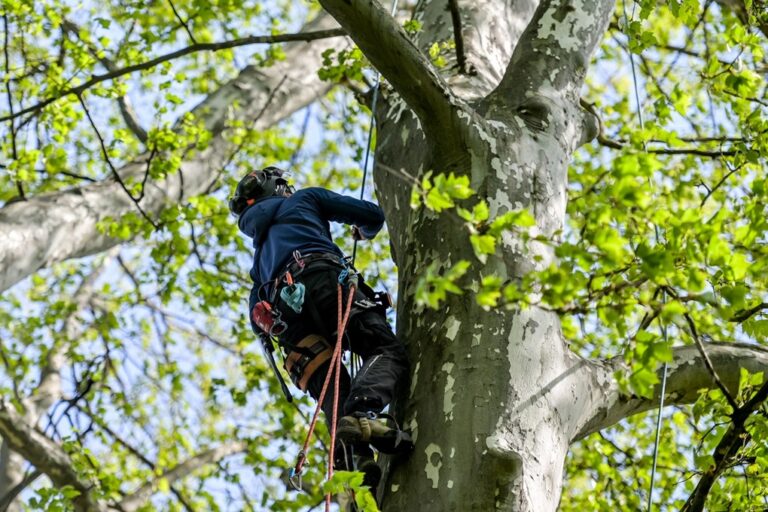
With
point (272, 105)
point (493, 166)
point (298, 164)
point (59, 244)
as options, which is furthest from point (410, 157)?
point (298, 164)

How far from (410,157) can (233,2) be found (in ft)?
12.6

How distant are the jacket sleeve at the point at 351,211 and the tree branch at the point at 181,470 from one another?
3.14 m

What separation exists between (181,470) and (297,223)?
15.0 ft

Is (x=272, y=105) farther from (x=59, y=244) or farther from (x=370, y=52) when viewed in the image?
(x=370, y=52)

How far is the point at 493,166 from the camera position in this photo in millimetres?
→ 3285

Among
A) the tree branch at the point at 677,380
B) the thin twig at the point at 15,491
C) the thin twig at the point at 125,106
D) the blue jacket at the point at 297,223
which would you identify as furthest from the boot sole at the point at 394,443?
the thin twig at the point at 125,106

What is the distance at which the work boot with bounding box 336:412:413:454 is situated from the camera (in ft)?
9.28

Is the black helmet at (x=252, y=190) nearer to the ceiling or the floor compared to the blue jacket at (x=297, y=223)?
nearer to the ceiling

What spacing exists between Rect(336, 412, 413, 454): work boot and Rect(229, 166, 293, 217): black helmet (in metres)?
1.68

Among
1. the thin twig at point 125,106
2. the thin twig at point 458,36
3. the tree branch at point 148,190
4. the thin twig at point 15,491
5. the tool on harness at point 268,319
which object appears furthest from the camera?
the thin twig at point 125,106

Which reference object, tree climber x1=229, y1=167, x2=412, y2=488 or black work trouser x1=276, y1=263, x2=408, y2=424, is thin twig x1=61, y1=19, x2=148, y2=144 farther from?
black work trouser x1=276, y1=263, x2=408, y2=424

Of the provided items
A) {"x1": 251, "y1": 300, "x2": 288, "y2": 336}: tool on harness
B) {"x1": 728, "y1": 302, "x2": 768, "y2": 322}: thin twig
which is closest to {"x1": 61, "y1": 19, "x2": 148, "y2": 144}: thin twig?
{"x1": 251, "y1": 300, "x2": 288, "y2": 336}: tool on harness

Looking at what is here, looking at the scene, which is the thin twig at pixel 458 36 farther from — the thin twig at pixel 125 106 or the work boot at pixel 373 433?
the thin twig at pixel 125 106

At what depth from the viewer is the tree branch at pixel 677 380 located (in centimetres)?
323
